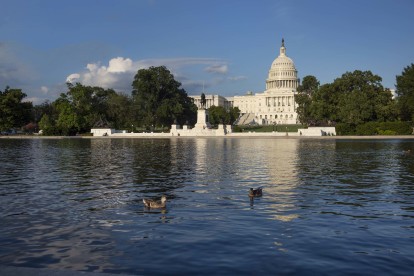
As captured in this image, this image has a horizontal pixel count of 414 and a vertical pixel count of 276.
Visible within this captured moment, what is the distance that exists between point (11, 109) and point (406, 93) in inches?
3496

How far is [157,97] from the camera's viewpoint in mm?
123812

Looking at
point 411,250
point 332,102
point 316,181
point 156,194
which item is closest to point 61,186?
point 156,194

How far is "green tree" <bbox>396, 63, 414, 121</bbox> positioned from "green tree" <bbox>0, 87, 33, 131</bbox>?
86.8 m

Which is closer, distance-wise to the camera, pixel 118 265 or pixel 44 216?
pixel 118 265

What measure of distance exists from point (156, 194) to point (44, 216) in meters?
5.03

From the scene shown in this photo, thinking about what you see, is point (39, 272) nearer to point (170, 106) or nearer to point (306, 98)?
point (306, 98)

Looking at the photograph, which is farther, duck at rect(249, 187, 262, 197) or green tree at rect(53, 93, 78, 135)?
green tree at rect(53, 93, 78, 135)

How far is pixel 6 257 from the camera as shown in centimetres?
939

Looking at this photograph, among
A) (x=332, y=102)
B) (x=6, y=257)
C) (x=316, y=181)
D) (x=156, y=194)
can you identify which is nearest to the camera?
(x=6, y=257)

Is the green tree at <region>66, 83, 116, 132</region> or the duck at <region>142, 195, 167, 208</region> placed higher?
the green tree at <region>66, 83, 116, 132</region>

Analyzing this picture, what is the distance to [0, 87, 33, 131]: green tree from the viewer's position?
105 m

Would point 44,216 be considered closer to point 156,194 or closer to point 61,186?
point 156,194

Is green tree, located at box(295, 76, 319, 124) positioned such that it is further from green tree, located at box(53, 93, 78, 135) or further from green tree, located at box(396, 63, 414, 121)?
green tree, located at box(53, 93, 78, 135)

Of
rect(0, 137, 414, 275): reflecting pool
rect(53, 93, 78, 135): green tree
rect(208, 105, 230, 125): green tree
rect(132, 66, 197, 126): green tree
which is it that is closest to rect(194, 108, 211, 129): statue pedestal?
rect(132, 66, 197, 126): green tree
